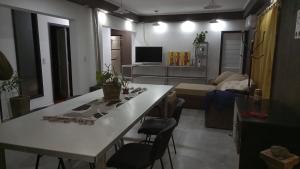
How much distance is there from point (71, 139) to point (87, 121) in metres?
0.33

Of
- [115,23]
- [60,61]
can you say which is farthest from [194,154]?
[115,23]

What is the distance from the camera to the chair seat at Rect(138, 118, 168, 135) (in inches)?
97.0

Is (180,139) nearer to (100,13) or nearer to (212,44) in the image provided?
(100,13)

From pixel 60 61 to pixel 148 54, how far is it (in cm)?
305

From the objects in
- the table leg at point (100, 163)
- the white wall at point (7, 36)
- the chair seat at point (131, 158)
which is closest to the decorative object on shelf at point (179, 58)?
the white wall at point (7, 36)

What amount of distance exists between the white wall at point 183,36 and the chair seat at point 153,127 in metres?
5.06

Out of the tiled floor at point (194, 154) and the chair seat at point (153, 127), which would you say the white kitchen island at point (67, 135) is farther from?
the tiled floor at point (194, 154)

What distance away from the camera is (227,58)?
7.09 meters

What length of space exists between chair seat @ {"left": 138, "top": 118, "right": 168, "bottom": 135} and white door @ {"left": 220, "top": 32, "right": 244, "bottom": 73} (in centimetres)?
511

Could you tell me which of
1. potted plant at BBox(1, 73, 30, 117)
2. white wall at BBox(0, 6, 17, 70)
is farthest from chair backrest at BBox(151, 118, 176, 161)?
white wall at BBox(0, 6, 17, 70)

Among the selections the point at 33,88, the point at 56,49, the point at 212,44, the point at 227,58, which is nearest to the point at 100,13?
A: the point at 56,49

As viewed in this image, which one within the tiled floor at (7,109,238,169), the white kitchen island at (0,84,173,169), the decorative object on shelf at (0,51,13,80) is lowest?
the tiled floor at (7,109,238,169)

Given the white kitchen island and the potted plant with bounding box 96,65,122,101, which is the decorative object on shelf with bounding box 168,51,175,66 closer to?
the potted plant with bounding box 96,65,122,101

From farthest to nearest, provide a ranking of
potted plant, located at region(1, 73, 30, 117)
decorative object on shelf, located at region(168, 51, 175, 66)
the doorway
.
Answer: decorative object on shelf, located at region(168, 51, 175, 66), the doorway, potted plant, located at region(1, 73, 30, 117)
